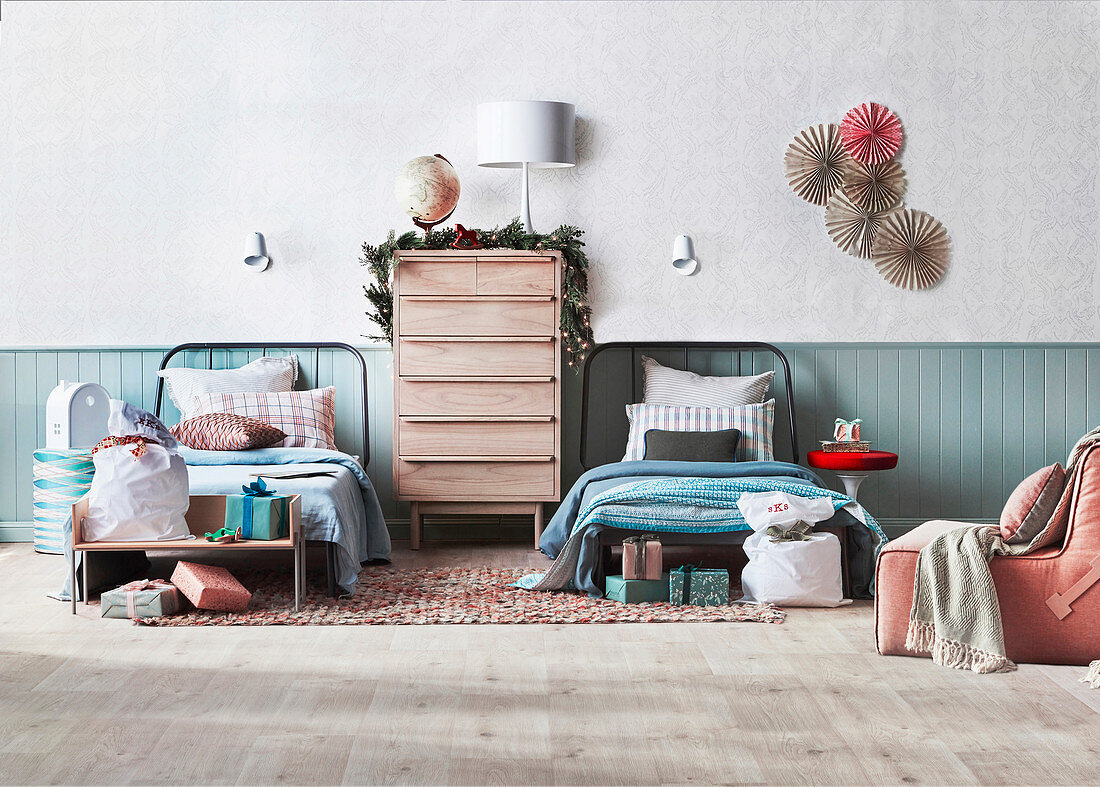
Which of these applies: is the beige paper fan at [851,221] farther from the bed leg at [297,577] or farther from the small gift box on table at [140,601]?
the small gift box on table at [140,601]

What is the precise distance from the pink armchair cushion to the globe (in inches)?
114

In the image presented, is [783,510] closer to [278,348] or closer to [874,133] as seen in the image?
[874,133]

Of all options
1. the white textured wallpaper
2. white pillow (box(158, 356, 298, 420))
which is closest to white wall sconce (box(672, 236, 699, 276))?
the white textured wallpaper

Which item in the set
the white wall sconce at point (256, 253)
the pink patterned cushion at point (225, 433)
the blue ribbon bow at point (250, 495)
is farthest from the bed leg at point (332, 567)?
the white wall sconce at point (256, 253)

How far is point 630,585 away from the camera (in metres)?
3.75

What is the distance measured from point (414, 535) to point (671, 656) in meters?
2.10

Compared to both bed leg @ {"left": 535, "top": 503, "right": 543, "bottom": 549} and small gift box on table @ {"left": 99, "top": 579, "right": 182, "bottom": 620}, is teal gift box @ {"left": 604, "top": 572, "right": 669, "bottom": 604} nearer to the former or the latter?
bed leg @ {"left": 535, "top": 503, "right": 543, "bottom": 549}

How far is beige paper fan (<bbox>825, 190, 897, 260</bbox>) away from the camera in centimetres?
520

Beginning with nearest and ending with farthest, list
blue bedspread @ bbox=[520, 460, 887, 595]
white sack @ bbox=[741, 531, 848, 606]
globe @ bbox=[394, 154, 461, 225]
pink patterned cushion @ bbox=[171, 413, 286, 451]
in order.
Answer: white sack @ bbox=[741, 531, 848, 606], blue bedspread @ bbox=[520, 460, 887, 595], pink patterned cushion @ bbox=[171, 413, 286, 451], globe @ bbox=[394, 154, 461, 225]

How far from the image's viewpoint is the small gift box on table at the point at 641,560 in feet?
12.3

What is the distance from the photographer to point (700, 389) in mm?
4969

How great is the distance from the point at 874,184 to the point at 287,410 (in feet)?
10.4

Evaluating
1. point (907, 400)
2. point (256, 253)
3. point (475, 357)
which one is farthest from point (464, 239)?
point (907, 400)

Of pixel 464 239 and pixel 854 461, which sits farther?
pixel 464 239
